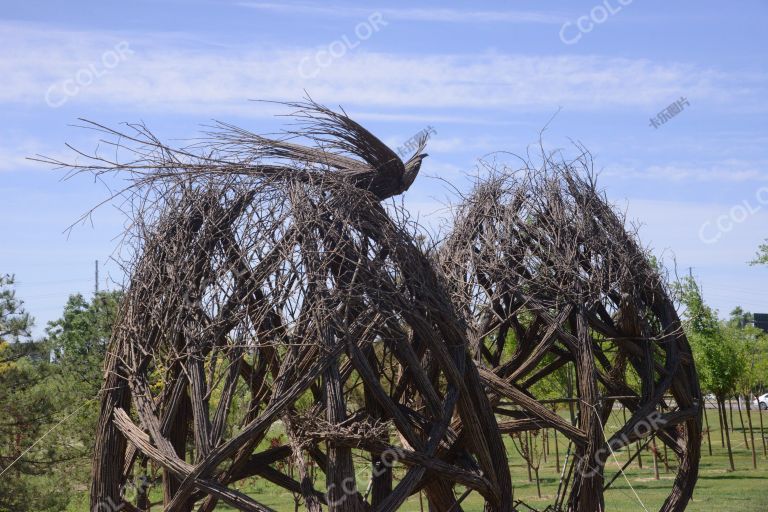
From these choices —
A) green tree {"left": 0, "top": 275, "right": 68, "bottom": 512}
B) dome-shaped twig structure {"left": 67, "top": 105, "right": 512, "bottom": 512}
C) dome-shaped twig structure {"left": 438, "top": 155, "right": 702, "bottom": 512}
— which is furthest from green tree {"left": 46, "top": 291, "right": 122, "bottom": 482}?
dome-shaped twig structure {"left": 67, "top": 105, "right": 512, "bottom": 512}

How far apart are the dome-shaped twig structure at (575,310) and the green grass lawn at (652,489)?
6099 mm

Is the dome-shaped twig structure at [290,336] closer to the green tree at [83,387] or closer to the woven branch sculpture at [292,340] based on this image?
the woven branch sculpture at [292,340]

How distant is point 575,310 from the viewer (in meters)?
8.78

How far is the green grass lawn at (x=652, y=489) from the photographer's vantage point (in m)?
16.6

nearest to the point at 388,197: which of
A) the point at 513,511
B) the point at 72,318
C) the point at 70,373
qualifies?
the point at 513,511

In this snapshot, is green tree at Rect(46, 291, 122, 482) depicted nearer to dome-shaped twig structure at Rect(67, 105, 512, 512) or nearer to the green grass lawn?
→ the green grass lawn

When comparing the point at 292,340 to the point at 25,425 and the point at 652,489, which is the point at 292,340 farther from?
the point at 652,489

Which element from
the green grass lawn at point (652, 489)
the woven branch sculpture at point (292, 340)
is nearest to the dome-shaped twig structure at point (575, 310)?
the woven branch sculpture at point (292, 340)

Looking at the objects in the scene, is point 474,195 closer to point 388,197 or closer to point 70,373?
point 388,197

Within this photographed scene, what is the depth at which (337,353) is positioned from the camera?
550cm

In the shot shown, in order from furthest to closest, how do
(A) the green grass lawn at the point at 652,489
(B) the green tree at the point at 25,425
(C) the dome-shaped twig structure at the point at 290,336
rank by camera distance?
(A) the green grass lawn at the point at 652,489 → (B) the green tree at the point at 25,425 → (C) the dome-shaped twig structure at the point at 290,336

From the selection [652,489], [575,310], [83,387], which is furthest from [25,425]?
[652,489]

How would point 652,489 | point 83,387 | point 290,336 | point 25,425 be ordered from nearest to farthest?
point 290,336
point 25,425
point 83,387
point 652,489

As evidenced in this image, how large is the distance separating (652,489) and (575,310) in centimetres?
1176
